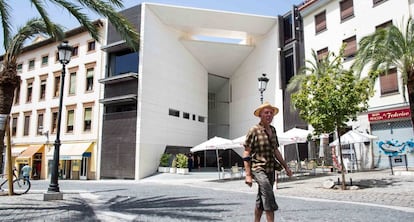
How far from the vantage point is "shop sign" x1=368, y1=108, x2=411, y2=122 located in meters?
19.5

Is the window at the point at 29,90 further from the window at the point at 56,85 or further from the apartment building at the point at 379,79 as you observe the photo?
the apartment building at the point at 379,79

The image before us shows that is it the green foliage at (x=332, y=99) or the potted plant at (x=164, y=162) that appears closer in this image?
the green foliage at (x=332, y=99)

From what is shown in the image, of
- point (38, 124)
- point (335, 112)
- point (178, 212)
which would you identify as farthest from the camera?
point (38, 124)

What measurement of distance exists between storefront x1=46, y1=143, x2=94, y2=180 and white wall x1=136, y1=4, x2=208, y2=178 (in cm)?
508

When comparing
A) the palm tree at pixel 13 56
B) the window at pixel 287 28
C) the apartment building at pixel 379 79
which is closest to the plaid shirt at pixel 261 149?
the palm tree at pixel 13 56

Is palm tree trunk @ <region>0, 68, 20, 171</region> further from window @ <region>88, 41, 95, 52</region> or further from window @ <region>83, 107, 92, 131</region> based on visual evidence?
window @ <region>88, 41, 95, 52</region>

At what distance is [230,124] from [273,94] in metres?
8.97

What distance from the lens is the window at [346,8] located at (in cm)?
2358

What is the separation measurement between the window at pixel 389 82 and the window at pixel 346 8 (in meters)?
5.55

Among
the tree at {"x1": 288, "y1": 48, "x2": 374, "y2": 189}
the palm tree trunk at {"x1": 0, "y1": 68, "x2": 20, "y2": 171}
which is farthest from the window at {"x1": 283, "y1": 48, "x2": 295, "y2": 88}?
the palm tree trunk at {"x1": 0, "y1": 68, "x2": 20, "y2": 171}

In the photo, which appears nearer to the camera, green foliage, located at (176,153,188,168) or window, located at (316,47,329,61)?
window, located at (316,47,329,61)

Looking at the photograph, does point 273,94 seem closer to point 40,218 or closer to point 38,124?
point 38,124

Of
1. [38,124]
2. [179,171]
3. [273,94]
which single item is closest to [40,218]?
[179,171]

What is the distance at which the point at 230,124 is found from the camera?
37.7m
